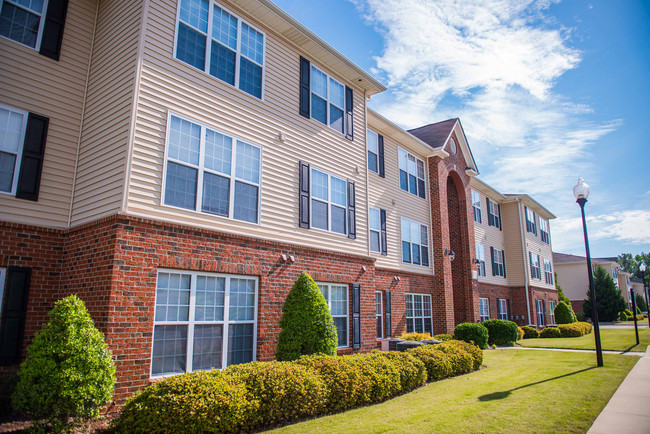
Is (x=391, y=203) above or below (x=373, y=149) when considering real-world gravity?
below

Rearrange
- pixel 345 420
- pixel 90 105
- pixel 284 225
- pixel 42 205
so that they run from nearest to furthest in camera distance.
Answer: pixel 345 420 < pixel 42 205 < pixel 90 105 < pixel 284 225

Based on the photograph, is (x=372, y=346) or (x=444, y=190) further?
(x=444, y=190)

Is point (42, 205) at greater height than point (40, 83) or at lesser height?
lesser

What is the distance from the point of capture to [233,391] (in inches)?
263

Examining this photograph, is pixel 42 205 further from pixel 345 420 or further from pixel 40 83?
pixel 345 420

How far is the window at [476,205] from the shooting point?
2812cm

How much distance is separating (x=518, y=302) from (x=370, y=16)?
2582 cm

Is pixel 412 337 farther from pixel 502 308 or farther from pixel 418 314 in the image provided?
pixel 502 308

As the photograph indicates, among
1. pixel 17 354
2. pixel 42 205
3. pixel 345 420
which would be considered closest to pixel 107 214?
pixel 42 205

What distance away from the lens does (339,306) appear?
12883mm

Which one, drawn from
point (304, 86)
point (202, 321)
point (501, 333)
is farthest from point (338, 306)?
point (501, 333)

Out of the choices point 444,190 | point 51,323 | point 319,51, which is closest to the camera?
point 51,323

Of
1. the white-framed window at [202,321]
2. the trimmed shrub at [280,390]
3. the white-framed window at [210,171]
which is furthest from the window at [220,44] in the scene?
the trimmed shrub at [280,390]

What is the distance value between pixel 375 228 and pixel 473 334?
22.6 ft
